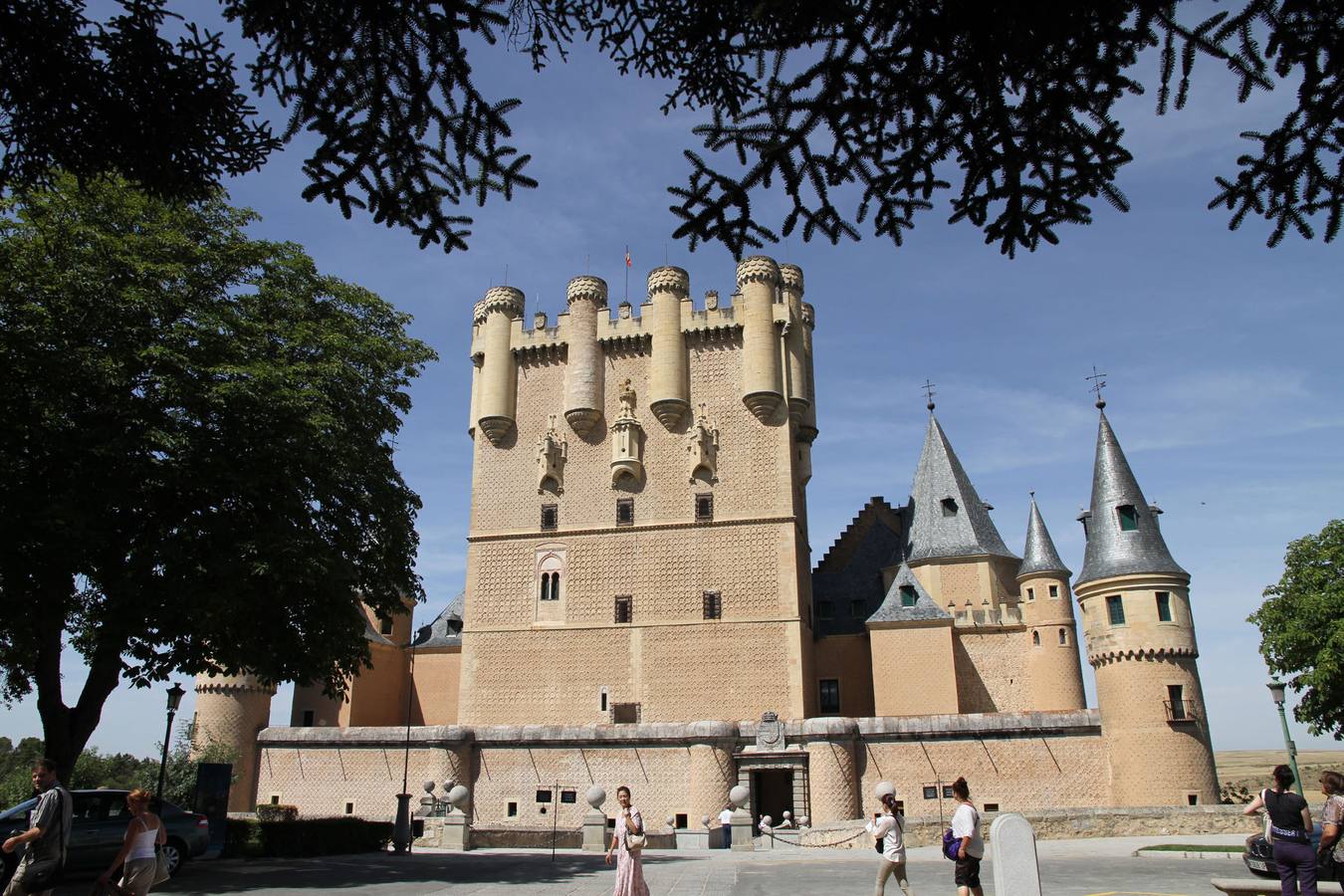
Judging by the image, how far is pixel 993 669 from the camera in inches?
1387

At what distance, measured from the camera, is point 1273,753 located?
99.3m

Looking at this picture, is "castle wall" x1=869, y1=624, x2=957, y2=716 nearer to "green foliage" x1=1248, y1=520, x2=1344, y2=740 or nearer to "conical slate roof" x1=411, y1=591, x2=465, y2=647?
"green foliage" x1=1248, y1=520, x2=1344, y2=740

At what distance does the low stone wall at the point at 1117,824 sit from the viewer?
22766 millimetres

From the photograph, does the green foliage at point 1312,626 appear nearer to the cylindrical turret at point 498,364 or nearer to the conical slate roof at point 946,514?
the conical slate roof at point 946,514

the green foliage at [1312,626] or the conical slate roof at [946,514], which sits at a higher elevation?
the conical slate roof at [946,514]

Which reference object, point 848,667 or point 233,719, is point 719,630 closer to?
point 848,667

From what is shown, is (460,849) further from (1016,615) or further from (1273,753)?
(1273,753)

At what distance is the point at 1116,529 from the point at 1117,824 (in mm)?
10829

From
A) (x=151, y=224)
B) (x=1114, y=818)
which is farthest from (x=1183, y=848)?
(x=151, y=224)

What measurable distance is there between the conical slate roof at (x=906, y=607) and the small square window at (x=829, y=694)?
295 cm

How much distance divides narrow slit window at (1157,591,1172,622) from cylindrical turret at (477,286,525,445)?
23.6 metres

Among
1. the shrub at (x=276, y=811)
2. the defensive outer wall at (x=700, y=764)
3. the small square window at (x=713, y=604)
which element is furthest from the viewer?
the small square window at (x=713, y=604)

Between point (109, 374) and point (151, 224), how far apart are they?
354 cm

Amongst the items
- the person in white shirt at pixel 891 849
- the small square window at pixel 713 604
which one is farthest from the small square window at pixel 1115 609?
the person in white shirt at pixel 891 849
